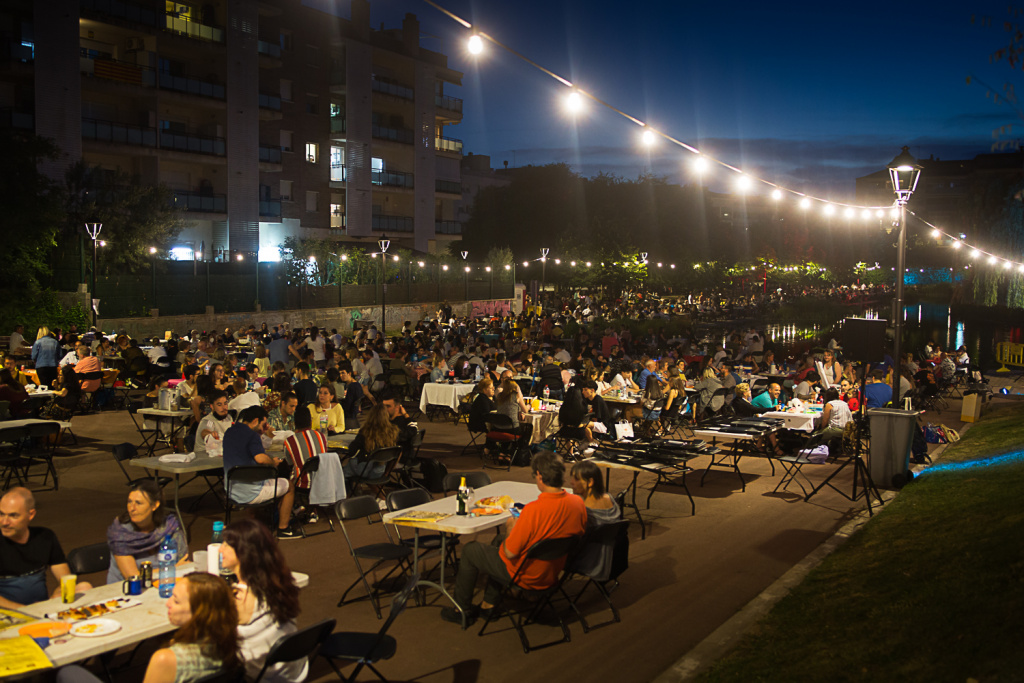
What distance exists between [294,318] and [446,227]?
21483 millimetres

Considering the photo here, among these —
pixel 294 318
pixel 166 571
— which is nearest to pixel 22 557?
pixel 166 571

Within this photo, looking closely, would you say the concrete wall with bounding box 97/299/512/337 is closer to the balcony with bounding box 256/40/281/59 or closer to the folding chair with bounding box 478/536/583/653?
the balcony with bounding box 256/40/281/59

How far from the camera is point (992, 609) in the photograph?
5211 mm

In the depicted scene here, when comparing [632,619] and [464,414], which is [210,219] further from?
[632,619]

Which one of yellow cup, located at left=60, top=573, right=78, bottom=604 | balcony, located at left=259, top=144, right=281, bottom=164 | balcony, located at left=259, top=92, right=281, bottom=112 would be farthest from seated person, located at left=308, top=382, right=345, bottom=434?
balcony, located at left=259, top=92, right=281, bottom=112

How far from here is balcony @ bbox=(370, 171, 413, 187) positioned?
43.7m

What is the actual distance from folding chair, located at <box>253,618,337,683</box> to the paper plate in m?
0.96

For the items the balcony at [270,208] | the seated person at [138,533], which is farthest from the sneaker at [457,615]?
the balcony at [270,208]

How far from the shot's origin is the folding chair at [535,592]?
5.55 meters

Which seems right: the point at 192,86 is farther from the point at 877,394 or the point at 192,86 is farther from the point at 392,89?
the point at 877,394

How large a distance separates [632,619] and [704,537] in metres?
2.39

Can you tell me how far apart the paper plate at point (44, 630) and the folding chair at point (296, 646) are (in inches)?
37.7

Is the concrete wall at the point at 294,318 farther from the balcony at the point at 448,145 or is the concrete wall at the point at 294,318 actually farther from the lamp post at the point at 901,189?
the lamp post at the point at 901,189

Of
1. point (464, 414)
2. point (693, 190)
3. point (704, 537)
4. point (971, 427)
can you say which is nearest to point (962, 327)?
point (693, 190)
